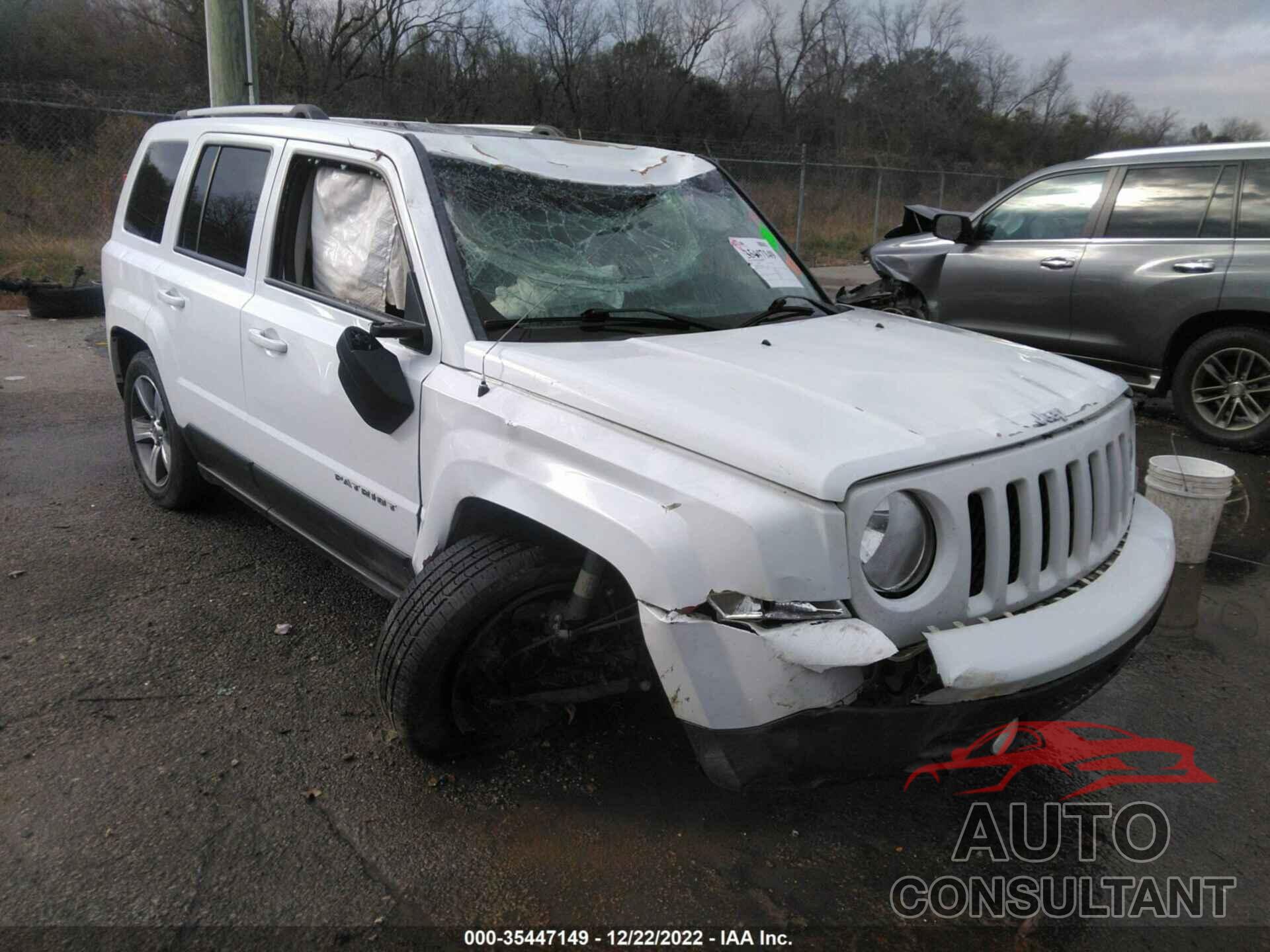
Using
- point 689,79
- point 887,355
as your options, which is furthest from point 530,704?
point 689,79

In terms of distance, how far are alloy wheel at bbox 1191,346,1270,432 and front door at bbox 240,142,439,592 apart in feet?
18.8

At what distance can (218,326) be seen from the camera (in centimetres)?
373

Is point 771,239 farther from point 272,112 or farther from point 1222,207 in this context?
point 1222,207

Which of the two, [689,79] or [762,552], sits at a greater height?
[689,79]

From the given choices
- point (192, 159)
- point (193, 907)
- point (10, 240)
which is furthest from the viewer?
point (10, 240)

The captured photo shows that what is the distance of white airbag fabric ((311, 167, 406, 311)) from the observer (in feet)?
9.82

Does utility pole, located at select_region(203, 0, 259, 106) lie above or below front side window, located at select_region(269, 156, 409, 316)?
above

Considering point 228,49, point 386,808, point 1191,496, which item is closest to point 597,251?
point 386,808

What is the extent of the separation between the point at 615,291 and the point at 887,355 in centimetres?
88

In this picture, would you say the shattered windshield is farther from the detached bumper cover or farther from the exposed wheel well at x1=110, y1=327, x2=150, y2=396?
the exposed wheel well at x1=110, y1=327, x2=150, y2=396

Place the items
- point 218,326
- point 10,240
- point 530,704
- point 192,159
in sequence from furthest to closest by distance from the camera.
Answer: point 10,240
point 192,159
point 218,326
point 530,704

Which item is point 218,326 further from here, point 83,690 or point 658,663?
point 658,663

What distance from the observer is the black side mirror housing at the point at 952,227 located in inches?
277

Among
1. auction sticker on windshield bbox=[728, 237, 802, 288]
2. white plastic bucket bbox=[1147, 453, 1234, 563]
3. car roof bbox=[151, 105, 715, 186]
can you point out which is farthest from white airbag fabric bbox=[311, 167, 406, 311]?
white plastic bucket bbox=[1147, 453, 1234, 563]
